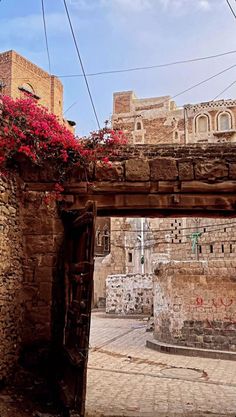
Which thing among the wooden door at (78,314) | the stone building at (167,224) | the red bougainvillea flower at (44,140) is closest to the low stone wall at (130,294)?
the stone building at (167,224)

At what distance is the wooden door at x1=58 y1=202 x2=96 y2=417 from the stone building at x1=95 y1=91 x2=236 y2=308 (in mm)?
8788

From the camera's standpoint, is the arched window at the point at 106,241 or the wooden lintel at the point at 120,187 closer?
the wooden lintel at the point at 120,187

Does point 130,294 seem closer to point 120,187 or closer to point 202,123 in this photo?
point 120,187

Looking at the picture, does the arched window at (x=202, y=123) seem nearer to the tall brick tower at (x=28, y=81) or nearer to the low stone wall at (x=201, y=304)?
the tall brick tower at (x=28, y=81)

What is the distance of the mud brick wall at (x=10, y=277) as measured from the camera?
18.8 ft

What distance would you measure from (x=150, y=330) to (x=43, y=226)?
42.3ft

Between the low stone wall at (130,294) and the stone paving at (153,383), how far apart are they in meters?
8.46

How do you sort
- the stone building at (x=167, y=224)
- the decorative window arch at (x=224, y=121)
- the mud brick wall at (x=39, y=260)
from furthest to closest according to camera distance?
the decorative window arch at (x=224, y=121) → the stone building at (x=167, y=224) → the mud brick wall at (x=39, y=260)

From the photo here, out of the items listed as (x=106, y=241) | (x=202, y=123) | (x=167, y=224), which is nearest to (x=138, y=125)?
(x=202, y=123)

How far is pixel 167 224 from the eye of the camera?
30.7 metres

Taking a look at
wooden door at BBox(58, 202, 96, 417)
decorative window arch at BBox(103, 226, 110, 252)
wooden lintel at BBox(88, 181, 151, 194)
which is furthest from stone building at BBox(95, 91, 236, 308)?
wooden door at BBox(58, 202, 96, 417)

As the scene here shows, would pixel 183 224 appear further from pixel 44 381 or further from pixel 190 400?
pixel 44 381

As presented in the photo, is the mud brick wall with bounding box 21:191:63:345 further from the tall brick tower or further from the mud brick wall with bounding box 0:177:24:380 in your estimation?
the tall brick tower

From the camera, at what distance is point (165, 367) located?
37.8 feet
